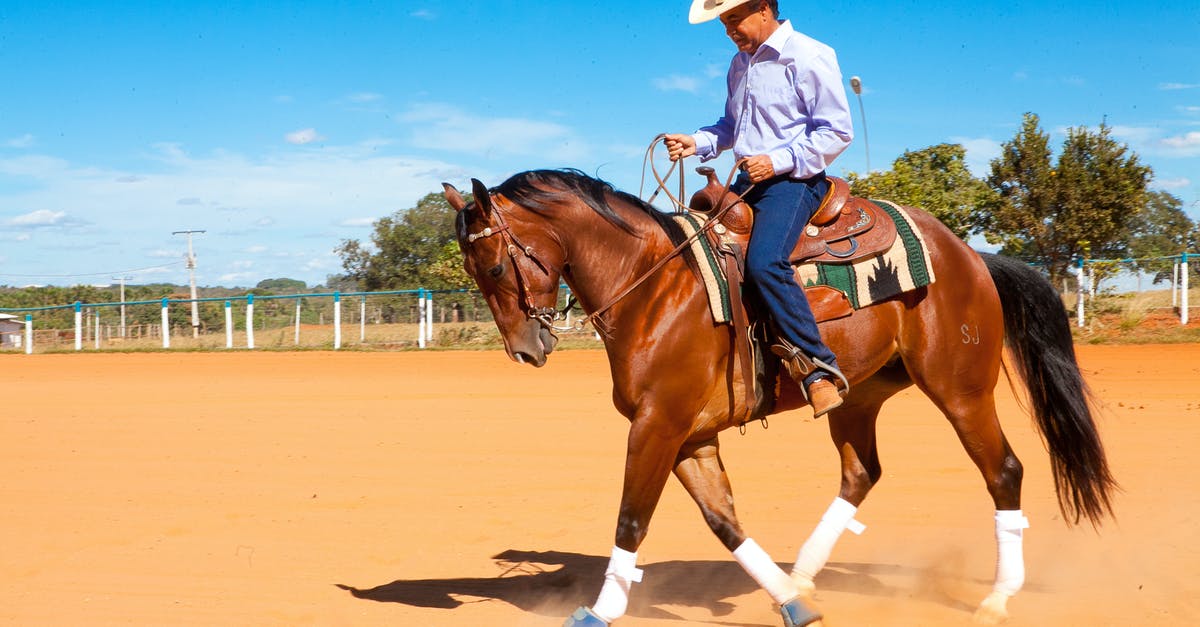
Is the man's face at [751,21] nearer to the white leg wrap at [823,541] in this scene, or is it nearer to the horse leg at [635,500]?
the horse leg at [635,500]

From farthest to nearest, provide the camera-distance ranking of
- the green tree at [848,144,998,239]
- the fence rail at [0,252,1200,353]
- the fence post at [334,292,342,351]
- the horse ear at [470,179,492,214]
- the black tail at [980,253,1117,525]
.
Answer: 1. the fence rail at [0,252,1200,353]
2. the fence post at [334,292,342,351]
3. the green tree at [848,144,998,239]
4. the black tail at [980,253,1117,525]
5. the horse ear at [470,179,492,214]

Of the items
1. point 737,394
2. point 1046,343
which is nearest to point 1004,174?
point 1046,343

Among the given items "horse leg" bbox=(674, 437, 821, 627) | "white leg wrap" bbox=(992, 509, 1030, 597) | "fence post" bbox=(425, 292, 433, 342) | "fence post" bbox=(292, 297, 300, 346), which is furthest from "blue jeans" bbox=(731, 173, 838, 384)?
"fence post" bbox=(292, 297, 300, 346)

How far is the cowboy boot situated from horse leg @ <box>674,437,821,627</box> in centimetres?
56

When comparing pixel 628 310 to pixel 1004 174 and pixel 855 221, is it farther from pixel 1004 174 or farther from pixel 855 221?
pixel 1004 174

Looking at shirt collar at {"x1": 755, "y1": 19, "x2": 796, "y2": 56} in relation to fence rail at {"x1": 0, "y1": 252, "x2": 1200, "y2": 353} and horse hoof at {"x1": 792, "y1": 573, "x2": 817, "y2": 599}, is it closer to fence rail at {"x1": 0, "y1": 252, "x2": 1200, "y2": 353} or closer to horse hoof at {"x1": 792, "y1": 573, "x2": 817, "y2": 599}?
horse hoof at {"x1": 792, "y1": 573, "x2": 817, "y2": 599}

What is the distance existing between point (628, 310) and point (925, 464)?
219 inches

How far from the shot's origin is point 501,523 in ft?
24.3

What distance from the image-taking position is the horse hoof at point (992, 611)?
504 cm

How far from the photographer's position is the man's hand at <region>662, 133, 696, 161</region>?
16.9 feet

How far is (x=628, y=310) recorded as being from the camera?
4.70 metres

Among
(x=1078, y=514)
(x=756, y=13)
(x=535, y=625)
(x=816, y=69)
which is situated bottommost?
(x=535, y=625)

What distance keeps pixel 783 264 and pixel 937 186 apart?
26666mm

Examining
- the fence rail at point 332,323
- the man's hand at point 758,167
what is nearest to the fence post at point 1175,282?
the fence rail at point 332,323
